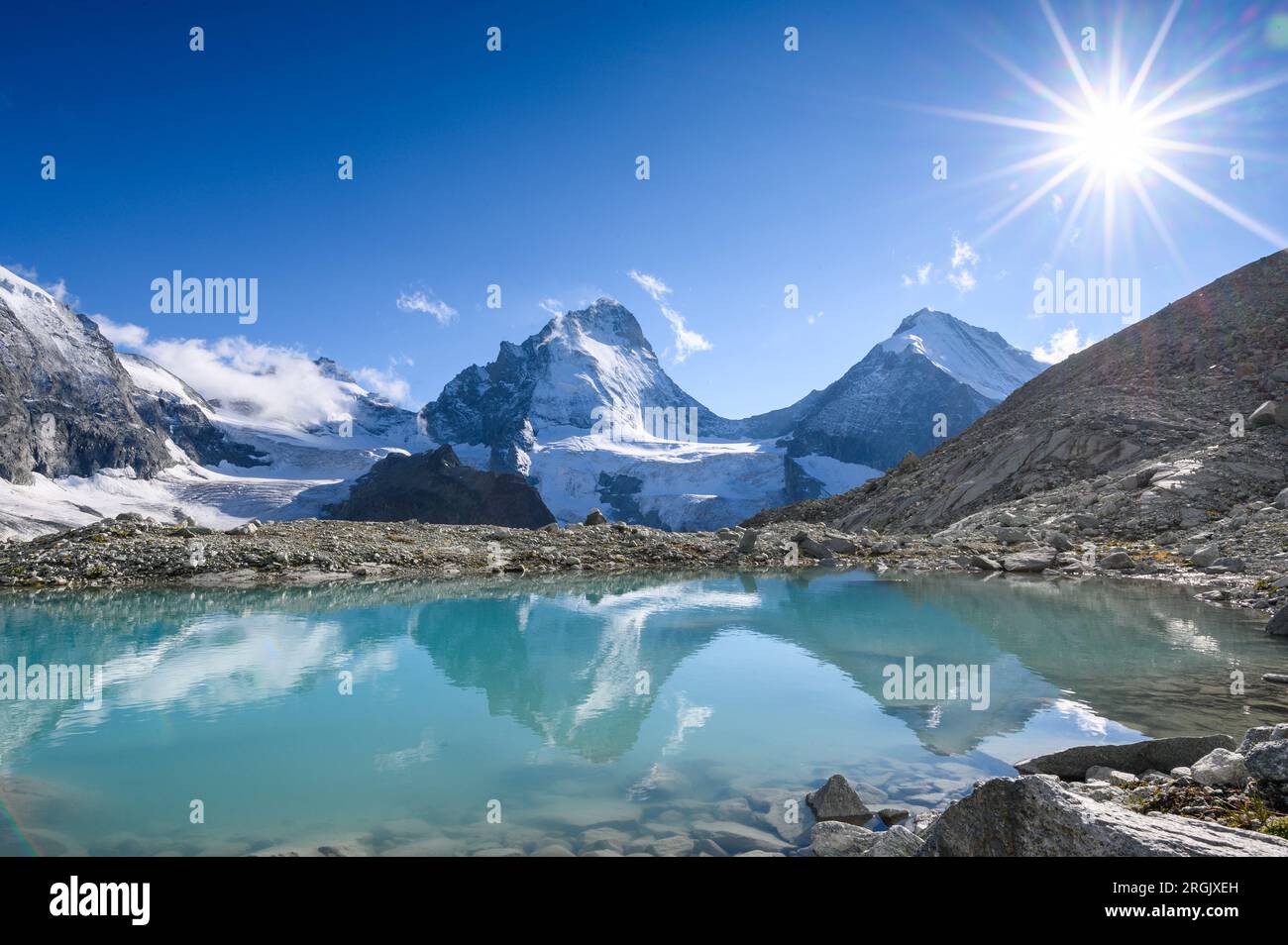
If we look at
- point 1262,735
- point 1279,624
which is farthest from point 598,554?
point 1262,735

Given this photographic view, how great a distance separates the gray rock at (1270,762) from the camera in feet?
17.4

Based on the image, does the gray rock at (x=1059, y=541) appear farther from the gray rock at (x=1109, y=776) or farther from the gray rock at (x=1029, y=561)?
the gray rock at (x=1109, y=776)

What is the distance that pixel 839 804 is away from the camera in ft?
21.4

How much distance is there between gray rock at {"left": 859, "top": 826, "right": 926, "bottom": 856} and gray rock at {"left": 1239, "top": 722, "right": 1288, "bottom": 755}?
10.5 feet

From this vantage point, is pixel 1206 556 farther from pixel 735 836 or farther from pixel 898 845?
pixel 898 845

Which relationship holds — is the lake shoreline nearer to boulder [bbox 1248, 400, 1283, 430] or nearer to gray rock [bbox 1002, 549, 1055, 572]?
gray rock [bbox 1002, 549, 1055, 572]

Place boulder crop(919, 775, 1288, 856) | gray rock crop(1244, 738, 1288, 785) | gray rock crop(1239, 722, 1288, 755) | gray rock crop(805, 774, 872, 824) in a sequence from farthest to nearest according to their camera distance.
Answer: gray rock crop(805, 774, 872, 824), gray rock crop(1239, 722, 1288, 755), gray rock crop(1244, 738, 1288, 785), boulder crop(919, 775, 1288, 856)

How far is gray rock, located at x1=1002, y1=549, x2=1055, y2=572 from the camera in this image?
25844 mm

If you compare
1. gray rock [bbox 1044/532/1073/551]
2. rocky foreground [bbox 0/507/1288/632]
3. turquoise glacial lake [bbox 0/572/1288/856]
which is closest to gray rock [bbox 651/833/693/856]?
turquoise glacial lake [bbox 0/572/1288/856]

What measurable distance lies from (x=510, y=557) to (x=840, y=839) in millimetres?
28619

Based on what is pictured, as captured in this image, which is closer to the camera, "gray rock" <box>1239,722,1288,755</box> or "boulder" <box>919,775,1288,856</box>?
"boulder" <box>919,775,1288,856</box>

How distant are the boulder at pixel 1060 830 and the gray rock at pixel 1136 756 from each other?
2856mm
